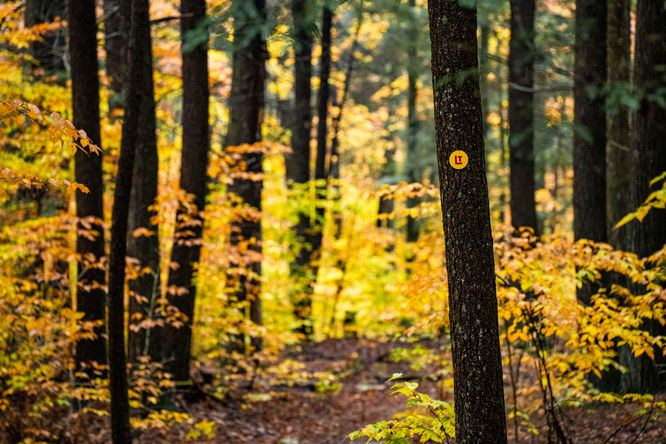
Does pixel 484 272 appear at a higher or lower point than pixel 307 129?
lower

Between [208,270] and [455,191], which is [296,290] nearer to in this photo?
[208,270]

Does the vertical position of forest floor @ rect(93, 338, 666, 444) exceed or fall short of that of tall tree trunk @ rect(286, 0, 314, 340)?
it falls short

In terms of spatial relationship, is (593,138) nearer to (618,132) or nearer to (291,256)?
(618,132)

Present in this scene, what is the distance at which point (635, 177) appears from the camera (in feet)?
21.6

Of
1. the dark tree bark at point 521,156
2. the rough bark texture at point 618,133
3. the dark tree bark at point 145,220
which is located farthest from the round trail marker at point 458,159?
the dark tree bark at point 521,156

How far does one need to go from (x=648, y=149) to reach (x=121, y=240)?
19.1 ft

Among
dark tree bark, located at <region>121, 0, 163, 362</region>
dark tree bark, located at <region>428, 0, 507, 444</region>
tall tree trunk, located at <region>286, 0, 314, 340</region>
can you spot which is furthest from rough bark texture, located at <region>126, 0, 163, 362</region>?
tall tree trunk, located at <region>286, 0, 314, 340</region>

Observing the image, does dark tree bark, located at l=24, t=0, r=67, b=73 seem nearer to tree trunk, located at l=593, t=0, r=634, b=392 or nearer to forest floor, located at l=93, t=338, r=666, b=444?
forest floor, located at l=93, t=338, r=666, b=444

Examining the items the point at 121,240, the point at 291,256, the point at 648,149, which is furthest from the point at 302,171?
the point at 648,149

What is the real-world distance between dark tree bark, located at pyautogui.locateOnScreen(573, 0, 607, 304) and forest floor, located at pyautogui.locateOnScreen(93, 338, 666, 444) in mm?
1769

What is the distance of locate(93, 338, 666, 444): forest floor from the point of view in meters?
6.30

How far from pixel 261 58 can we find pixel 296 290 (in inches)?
276

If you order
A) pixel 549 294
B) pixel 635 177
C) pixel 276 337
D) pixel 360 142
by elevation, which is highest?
pixel 360 142

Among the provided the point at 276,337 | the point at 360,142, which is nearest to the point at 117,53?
the point at 276,337
